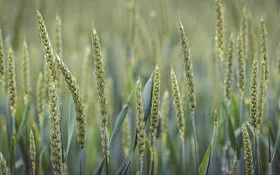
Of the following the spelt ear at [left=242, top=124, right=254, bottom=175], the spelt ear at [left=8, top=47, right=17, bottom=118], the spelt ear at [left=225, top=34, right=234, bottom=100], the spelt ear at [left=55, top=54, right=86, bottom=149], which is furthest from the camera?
the spelt ear at [left=225, top=34, right=234, bottom=100]

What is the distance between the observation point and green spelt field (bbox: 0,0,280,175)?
87 cm

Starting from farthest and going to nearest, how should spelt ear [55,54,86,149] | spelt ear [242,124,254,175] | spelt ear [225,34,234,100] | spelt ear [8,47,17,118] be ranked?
spelt ear [225,34,234,100], spelt ear [8,47,17,118], spelt ear [242,124,254,175], spelt ear [55,54,86,149]

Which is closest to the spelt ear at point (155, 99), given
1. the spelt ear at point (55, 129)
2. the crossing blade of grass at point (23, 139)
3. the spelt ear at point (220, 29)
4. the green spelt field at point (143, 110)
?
the green spelt field at point (143, 110)

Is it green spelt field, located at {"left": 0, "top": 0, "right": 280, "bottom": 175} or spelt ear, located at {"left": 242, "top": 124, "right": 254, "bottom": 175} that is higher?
green spelt field, located at {"left": 0, "top": 0, "right": 280, "bottom": 175}

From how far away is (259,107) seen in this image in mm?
973

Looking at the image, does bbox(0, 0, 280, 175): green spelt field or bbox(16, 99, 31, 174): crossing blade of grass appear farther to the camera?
bbox(16, 99, 31, 174): crossing blade of grass

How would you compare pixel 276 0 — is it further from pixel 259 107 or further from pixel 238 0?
pixel 259 107

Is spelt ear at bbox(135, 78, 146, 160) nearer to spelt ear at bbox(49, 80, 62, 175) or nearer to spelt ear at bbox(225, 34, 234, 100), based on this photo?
spelt ear at bbox(49, 80, 62, 175)

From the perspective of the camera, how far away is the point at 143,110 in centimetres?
101

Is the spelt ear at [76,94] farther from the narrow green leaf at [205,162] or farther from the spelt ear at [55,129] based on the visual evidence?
the narrow green leaf at [205,162]

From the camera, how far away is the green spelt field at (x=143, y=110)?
87 centimetres

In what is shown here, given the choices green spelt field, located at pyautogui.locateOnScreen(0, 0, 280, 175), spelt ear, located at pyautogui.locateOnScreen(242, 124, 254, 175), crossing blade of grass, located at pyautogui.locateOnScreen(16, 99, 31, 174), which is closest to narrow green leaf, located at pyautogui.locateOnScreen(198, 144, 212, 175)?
green spelt field, located at pyautogui.locateOnScreen(0, 0, 280, 175)

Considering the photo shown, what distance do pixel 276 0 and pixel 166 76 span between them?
0.79 meters

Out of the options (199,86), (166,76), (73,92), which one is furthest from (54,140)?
(199,86)
